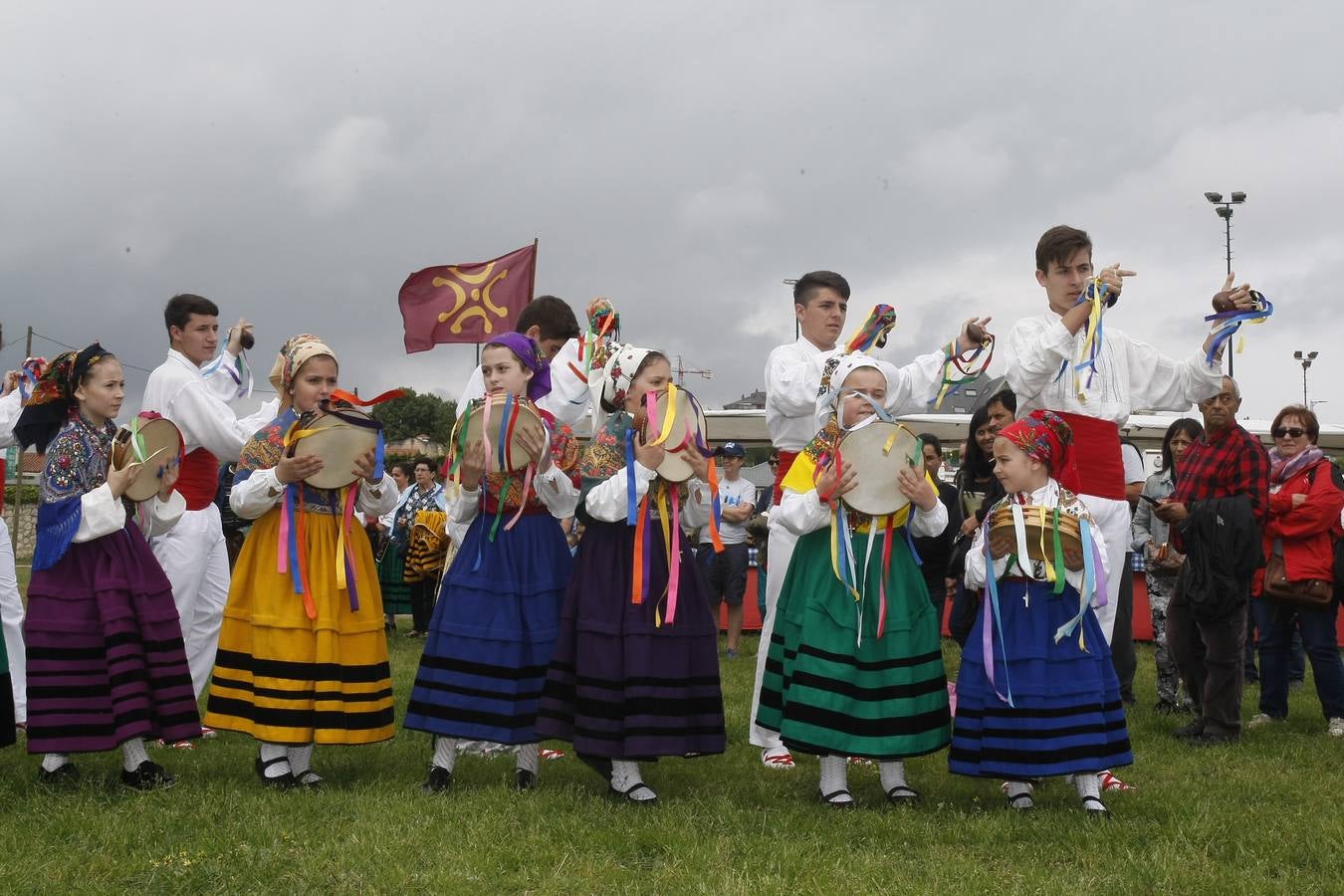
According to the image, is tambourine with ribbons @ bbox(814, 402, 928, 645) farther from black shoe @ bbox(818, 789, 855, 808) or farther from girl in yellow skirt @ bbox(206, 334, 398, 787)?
girl in yellow skirt @ bbox(206, 334, 398, 787)

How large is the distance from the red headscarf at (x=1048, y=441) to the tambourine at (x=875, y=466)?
405 millimetres

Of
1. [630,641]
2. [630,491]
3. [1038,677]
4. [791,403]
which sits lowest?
[1038,677]

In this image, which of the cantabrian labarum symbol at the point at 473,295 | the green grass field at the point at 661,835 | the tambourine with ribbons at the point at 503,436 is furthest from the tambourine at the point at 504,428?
the cantabrian labarum symbol at the point at 473,295

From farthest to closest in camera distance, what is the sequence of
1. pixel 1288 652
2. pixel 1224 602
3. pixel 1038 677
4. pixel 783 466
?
pixel 1288 652 → pixel 1224 602 → pixel 783 466 → pixel 1038 677

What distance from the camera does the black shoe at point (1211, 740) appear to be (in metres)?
6.20

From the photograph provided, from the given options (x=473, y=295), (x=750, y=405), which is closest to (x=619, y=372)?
(x=473, y=295)

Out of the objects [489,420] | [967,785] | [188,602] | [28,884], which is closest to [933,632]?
[967,785]

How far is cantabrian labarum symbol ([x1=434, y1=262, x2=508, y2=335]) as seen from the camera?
11.2m

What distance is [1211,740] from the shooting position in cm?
629

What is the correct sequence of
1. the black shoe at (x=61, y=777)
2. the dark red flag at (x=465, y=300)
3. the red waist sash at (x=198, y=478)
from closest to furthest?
the black shoe at (x=61, y=777), the red waist sash at (x=198, y=478), the dark red flag at (x=465, y=300)

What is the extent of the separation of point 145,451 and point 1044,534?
11.5ft

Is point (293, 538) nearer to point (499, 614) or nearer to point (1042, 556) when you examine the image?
point (499, 614)

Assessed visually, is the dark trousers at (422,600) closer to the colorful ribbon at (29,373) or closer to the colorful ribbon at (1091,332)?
the colorful ribbon at (29,373)

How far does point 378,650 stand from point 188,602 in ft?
5.20
